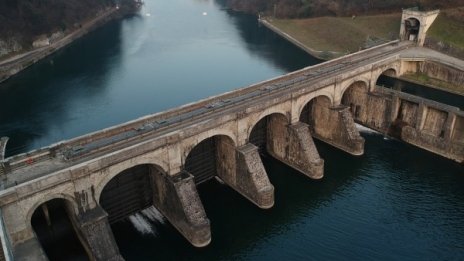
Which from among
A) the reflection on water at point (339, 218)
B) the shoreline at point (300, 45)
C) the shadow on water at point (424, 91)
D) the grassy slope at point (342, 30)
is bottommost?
the reflection on water at point (339, 218)

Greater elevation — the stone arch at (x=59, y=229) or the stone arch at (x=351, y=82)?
the stone arch at (x=351, y=82)

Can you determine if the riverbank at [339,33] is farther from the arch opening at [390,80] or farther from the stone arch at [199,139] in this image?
the stone arch at [199,139]

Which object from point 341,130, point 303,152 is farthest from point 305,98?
point 341,130

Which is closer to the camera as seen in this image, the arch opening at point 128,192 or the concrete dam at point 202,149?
the concrete dam at point 202,149

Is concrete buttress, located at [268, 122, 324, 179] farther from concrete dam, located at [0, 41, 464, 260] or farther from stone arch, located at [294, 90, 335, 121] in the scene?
stone arch, located at [294, 90, 335, 121]

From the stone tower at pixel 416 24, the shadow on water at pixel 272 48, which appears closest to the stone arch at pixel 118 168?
the stone tower at pixel 416 24

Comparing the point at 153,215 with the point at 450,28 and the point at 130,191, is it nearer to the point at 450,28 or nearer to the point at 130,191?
the point at 130,191
